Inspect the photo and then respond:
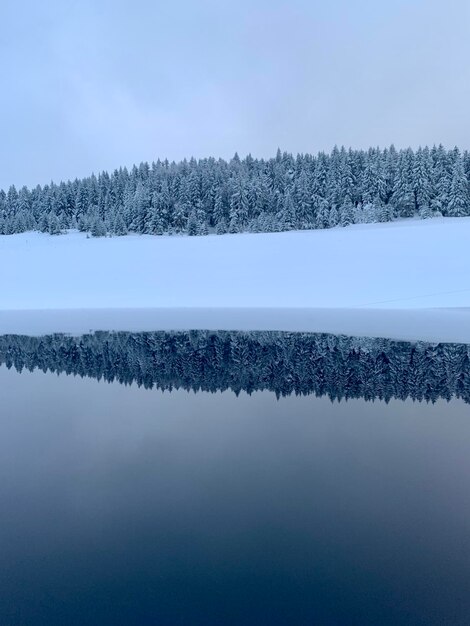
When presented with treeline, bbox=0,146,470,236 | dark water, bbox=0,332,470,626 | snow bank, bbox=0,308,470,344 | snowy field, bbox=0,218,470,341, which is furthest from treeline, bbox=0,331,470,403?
treeline, bbox=0,146,470,236

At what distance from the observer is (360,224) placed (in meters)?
57.8

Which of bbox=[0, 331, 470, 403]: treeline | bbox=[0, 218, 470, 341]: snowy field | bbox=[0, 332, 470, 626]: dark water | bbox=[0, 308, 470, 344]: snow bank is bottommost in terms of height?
bbox=[0, 332, 470, 626]: dark water

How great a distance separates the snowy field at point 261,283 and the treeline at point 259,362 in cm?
200

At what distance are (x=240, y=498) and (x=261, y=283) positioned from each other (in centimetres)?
2286

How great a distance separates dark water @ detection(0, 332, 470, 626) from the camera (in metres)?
4.62

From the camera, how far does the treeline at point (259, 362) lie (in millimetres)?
11680

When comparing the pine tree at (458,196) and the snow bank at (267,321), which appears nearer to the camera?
the snow bank at (267,321)

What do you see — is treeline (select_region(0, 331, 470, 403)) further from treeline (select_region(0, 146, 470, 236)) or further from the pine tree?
the pine tree

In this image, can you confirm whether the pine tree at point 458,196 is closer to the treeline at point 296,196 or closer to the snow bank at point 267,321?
the treeline at point 296,196

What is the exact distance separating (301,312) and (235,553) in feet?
60.0

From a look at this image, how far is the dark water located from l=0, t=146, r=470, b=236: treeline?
1842 inches

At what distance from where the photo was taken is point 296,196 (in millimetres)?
63875

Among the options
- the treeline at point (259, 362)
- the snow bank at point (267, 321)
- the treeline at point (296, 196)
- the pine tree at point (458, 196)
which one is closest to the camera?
the treeline at point (259, 362)

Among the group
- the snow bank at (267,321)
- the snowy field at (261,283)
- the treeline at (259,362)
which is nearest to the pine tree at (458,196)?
the snowy field at (261,283)
